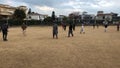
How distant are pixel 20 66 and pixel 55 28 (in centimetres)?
1656

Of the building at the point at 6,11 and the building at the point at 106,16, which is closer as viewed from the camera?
the building at the point at 6,11

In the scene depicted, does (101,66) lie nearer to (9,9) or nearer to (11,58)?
(11,58)

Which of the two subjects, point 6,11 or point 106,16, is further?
point 106,16

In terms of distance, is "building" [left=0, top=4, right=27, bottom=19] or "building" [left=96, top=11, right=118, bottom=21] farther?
"building" [left=96, top=11, right=118, bottom=21]

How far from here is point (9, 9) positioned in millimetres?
123125

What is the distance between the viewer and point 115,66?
11.6 m

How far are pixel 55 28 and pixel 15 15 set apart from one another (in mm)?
85615

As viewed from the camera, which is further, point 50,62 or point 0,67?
point 50,62

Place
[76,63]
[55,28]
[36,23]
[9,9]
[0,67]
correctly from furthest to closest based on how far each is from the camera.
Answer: [9,9], [36,23], [55,28], [76,63], [0,67]

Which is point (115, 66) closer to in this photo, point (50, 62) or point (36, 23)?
point (50, 62)

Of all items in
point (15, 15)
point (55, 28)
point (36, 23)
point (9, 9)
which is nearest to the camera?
point (55, 28)

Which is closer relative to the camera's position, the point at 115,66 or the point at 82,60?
the point at 115,66

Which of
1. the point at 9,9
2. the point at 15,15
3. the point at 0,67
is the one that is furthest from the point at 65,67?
the point at 9,9

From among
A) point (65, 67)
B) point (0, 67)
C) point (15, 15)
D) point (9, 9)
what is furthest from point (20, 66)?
point (9, 9)
